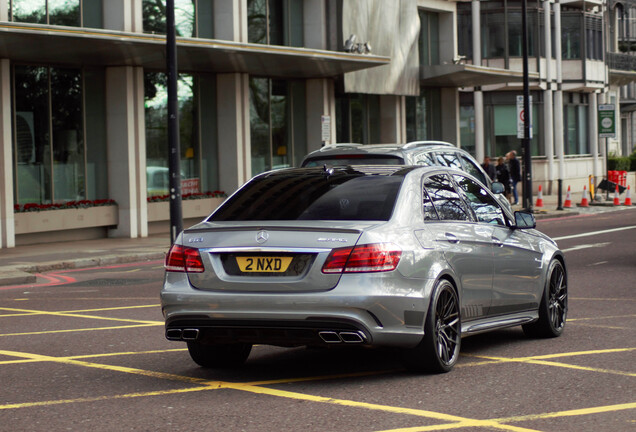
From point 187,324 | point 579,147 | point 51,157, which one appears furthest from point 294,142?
point 187,324

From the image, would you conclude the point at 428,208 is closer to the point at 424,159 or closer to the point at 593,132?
the point at 424,159

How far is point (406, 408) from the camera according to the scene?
23.6 ft

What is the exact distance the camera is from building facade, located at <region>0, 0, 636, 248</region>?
26.4 meters

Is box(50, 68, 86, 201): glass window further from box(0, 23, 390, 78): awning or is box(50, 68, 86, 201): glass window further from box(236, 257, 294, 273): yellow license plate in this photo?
box(236, 257, 294, 273): yellow license plate

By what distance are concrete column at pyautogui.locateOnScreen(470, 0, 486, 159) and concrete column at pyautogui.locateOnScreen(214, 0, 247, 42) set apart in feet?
66.0

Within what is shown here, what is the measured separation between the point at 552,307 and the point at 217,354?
3.22 meters

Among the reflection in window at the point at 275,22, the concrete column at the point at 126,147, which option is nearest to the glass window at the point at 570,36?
the reflection in window at the point at 275,22

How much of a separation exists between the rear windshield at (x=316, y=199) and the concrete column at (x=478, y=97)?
1618 inches

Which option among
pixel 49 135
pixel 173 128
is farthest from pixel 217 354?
pixel 49 135

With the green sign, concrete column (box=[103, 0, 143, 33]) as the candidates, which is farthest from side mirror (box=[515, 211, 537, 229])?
the green sign

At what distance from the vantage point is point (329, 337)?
7.81m

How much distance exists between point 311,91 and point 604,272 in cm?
1954

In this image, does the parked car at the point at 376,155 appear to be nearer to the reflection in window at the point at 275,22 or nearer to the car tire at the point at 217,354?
the car tire at the point at 217,354

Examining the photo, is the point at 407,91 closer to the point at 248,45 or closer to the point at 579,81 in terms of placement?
the point at 248,45
